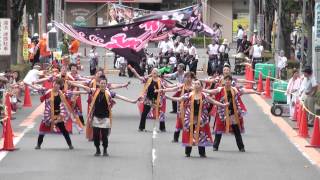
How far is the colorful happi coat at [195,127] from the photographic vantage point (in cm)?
1683

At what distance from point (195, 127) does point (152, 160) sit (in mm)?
1087

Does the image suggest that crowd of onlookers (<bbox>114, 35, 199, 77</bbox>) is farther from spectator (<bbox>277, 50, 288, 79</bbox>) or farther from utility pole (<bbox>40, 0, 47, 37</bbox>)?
utility pole (<bbox>40, 0, 47, 37</bbox>)

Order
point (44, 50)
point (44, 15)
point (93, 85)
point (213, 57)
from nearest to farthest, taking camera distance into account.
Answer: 1. point (93, 85)
2. point (44, 50)
3. point (213, 57)
4. point (44, 15)

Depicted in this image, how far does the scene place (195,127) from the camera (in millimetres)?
16844

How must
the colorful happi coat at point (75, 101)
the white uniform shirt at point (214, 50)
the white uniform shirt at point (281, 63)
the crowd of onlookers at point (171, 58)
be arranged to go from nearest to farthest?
the colorful happi coat at point (75, 101) < the white uniform shirt at point (281, 63) < the crowd of onlookers at point (171, 58) < the white uniform shirt at point (214, 50)

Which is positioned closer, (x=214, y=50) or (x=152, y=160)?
(x=152, y=160)

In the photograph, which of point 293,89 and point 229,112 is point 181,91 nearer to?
point 229,112

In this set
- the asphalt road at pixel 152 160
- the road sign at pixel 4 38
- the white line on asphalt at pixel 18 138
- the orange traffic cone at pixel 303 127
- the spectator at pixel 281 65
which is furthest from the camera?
the spectator at pixel 281 65

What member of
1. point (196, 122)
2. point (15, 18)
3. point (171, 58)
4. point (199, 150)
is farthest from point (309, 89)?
point (15, 18)

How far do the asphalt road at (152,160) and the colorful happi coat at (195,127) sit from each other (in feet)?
1.22

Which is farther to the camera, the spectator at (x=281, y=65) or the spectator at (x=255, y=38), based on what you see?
the spectator at (x=255, y=38)

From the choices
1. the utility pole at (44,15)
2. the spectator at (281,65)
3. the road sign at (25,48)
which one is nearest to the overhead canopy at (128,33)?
the spectator at (281,65)

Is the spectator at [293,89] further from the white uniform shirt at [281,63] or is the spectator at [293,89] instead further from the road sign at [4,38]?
the white uniform shirt at [281,63]

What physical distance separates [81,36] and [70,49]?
1623cm
